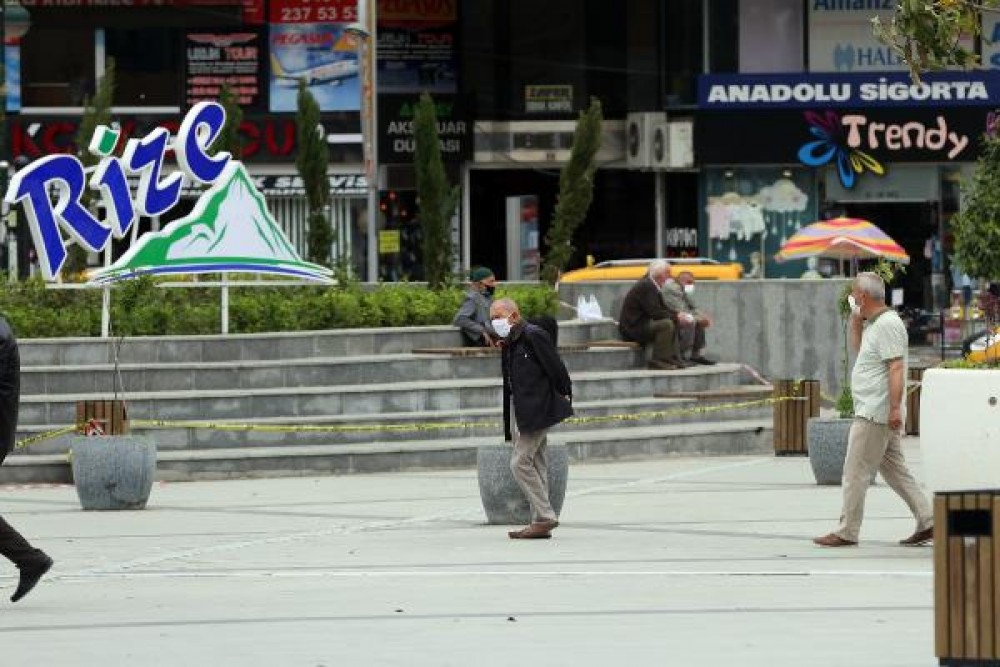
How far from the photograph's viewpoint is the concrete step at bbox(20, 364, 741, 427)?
23.4 metres

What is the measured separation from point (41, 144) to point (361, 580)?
107ft

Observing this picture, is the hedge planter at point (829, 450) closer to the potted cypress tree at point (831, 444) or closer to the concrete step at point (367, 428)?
the potted cypress tree at point (831, 444)

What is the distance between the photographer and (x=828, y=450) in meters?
21.1

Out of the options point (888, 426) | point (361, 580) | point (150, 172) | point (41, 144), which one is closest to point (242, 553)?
point (361, 580)

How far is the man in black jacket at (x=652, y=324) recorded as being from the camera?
2778cm

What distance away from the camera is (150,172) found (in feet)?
86.0

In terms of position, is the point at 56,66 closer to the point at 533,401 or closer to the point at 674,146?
the point at 674,146

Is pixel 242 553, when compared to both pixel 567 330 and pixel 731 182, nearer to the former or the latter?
pixel 567 330

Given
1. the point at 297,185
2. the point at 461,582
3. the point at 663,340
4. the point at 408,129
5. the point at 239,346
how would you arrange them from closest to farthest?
the point at 461,582, the point at 239,346, the point at 663,340, the point at 297,185, the point at 408,129

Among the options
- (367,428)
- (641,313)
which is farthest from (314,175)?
(367,428)

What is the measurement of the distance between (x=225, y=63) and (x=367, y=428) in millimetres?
23312

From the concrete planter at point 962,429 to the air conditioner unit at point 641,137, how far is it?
3173 centimetres

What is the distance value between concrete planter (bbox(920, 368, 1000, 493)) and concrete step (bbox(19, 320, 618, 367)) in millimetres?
11417

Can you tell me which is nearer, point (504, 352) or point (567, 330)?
point (504, 352)
